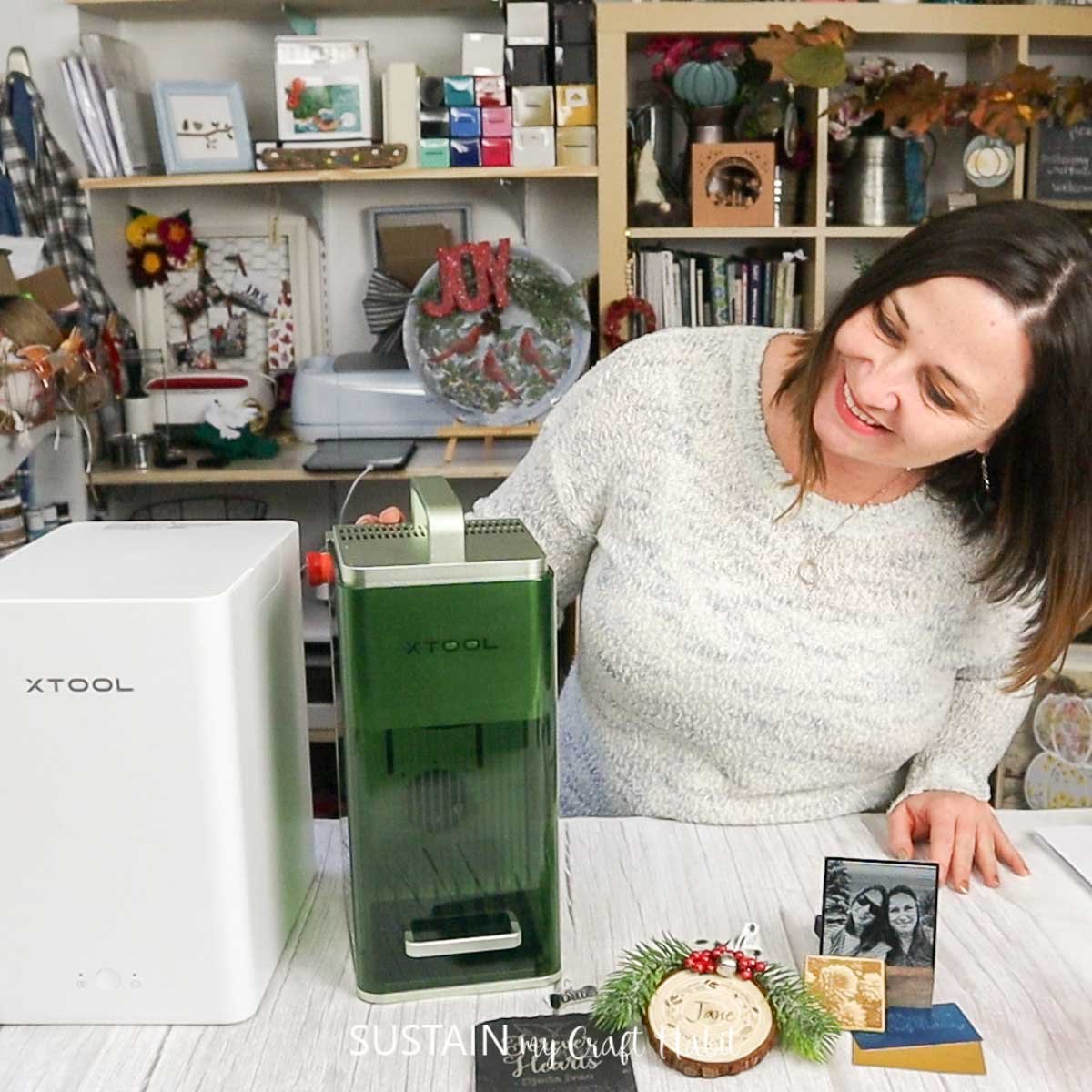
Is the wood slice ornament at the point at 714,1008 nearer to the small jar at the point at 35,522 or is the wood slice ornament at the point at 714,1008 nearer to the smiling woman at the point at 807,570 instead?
the smiling woman at the point at 807,570

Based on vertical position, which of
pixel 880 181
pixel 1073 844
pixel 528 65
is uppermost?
pixel 528 65

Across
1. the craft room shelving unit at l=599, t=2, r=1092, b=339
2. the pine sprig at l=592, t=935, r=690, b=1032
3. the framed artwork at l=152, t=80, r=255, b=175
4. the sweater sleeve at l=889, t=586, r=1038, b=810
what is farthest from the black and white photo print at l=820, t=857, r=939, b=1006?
the framed artwork at l=152, t=80, r=255, b=175

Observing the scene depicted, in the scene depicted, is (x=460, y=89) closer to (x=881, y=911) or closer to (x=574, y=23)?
(x=574, y=23)

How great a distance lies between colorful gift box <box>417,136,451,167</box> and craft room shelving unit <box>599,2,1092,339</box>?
339mm

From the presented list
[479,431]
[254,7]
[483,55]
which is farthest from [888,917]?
[254,7]

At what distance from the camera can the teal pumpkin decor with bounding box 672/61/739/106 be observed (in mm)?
2705

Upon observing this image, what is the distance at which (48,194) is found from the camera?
281 cm

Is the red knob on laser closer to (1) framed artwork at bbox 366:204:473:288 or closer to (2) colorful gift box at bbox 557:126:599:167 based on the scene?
(2) colorful gift box at bbox 557:126:599:167

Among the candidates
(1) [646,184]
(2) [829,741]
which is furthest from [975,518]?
(1) [646,184]

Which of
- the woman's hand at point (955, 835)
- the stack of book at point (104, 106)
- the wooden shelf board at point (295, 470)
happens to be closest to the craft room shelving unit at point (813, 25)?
the wooden shelf board at point (295, 470)

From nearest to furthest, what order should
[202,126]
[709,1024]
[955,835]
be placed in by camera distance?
[709,1024]
[955,835]
[202,126]

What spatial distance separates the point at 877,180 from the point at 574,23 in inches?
29.1

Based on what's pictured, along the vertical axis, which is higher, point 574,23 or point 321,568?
point 574,23

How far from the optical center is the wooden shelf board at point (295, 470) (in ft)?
9.11
